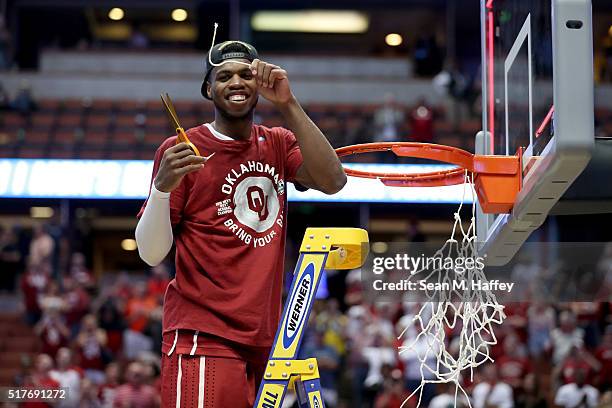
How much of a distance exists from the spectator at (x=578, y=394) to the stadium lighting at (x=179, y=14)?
52.9 ft

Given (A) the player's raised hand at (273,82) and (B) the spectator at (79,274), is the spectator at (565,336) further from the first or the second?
(A) the player's raised hand at (273,82)

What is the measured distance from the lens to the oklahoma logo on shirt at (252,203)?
180 inches

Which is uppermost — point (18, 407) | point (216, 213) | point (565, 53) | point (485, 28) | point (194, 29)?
point (194, 29)

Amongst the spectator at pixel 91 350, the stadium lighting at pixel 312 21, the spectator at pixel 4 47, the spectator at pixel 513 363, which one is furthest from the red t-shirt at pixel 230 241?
the stadium lighting at pixel 312 21

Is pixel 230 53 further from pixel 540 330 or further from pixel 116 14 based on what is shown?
pixel 116 14

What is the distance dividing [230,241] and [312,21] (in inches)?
899

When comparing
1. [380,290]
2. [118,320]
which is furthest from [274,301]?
[118,320]

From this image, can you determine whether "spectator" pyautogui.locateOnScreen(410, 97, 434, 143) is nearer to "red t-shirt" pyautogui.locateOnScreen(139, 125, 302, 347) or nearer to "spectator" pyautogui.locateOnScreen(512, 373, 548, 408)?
"spectator" pyautogui.locateOnScreen(512, 373, 548, 408)

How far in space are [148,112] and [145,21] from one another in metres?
4.93

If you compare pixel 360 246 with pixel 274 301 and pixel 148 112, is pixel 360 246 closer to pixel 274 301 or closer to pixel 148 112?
pixel 274 301

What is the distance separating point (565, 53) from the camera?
447 centimetres

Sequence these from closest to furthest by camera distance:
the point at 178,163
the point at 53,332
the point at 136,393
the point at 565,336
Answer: the point at 178,163, the point at 136,393, the point at 565,336, the point at 53,332

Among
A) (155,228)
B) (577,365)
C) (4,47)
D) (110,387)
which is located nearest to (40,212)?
(4,47)

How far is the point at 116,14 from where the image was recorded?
88.3ft
